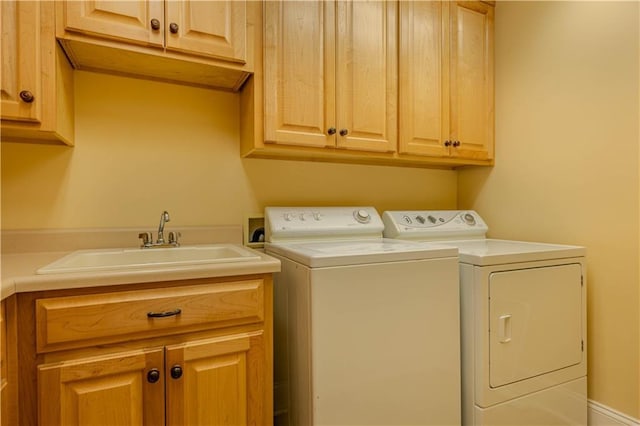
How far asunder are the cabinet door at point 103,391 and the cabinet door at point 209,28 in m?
1.14

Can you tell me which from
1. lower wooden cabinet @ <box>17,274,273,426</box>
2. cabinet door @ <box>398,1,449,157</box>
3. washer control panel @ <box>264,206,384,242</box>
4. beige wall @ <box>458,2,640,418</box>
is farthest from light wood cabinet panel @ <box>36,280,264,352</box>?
beige wall @ <box>458,2,640,418</box>

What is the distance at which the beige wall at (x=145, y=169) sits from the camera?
1517mm

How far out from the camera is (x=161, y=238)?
1599mm

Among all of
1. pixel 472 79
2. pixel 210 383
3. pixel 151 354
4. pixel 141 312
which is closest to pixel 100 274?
pixel 141 312

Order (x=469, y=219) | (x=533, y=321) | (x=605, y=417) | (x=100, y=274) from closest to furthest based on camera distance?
1. (x=100, y=274)
2. (x=533, y=321)
3. (x=605, y=417)
4. (x=469, y=219)

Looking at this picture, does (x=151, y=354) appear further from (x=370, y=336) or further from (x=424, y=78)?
(x=424, y=78)

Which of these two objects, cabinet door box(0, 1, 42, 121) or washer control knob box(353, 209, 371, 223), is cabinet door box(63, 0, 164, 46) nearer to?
cabinet door box(0, 1, 42, 121)

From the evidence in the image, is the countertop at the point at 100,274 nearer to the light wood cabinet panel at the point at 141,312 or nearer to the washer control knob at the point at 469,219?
the light wood cabinet panel at the point at 141,312

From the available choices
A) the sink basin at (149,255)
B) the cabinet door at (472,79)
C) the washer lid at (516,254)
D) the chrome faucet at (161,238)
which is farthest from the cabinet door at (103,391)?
the cabinet door at (472,79)

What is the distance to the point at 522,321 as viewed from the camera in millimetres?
1527

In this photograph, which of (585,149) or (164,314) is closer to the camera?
(164,314)

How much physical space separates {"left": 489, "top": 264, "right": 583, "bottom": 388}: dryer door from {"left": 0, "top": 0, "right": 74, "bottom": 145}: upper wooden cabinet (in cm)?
178

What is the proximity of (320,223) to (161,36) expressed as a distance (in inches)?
41.7

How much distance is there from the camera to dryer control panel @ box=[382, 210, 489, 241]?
6.57ft
